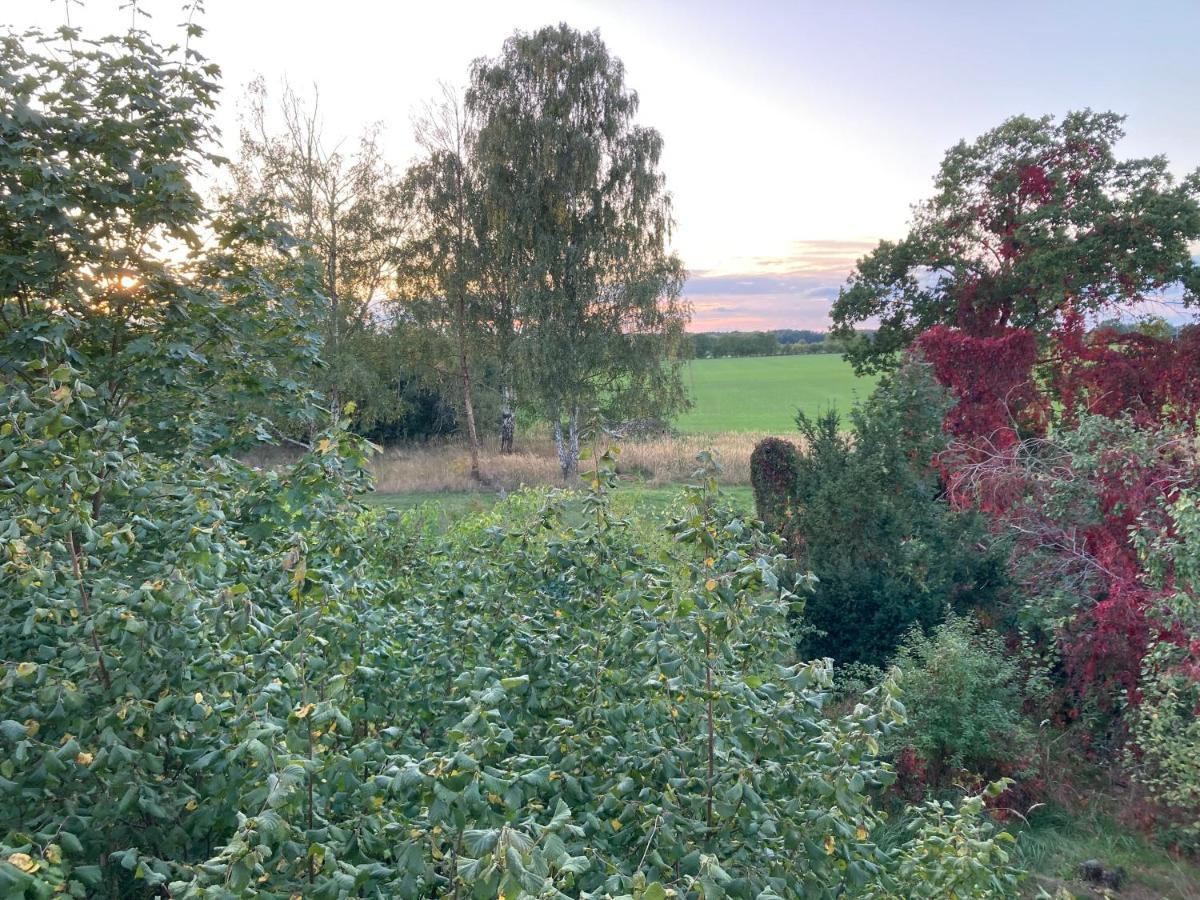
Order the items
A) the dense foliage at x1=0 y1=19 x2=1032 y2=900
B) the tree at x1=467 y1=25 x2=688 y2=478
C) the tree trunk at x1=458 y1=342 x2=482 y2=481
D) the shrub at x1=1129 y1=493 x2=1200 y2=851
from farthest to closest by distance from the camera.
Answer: the tree trunk at x1=458 y1=342 x2=482 y2=481 → the tree at x1=467 y1=25 x2=688 y2=478 → the shrub at x1=1129 y1=493 x2=1200 y2=851 → the dense foliage at x1=0 y1=19 x2=1032 y2=900

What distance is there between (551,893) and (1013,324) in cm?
1711

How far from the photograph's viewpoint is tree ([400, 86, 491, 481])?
21.4 meters

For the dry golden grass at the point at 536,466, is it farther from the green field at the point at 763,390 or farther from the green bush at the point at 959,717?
the green bush at the point at 959,717

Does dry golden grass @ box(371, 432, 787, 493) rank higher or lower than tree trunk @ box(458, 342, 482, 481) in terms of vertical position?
lower

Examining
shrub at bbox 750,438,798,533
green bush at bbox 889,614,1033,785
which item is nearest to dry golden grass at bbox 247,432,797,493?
shrub at bbox 750,438,798,533

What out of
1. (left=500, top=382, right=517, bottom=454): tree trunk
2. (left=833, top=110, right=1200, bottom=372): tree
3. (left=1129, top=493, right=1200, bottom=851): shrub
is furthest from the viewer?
(left=500, top=382, right=517, bottom=454): tree trunk

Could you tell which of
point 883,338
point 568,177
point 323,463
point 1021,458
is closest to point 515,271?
point 568,177

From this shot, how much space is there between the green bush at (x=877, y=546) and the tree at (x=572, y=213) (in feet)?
38.8

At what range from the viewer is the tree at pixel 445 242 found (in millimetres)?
21375

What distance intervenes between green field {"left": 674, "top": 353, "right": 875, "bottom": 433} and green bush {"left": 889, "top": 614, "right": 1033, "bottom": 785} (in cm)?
2256

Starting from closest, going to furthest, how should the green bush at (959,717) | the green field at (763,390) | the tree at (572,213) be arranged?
the green bush at (959,717) → the tree at (572,213) → the green field at (763,390)

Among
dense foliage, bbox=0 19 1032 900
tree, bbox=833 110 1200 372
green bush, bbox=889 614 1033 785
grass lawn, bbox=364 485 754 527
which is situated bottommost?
grass lawn, bbox=364 485 754 527

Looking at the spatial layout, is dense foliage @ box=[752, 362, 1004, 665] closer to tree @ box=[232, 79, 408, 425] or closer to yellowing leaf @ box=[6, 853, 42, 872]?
yellowing leaf @ box=[6, 853, 42, 872]

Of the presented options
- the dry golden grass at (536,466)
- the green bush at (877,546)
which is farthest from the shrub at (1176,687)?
the dry golden grass at (536,466)
